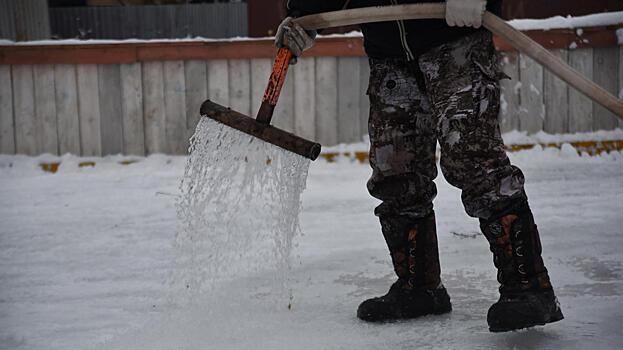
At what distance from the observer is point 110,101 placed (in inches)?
258

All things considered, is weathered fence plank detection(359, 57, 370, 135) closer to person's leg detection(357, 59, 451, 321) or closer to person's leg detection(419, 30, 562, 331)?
person's leg detection(357, 59, 451, 321)

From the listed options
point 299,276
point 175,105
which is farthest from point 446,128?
point 175,105

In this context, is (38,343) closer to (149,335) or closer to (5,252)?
(149,335)

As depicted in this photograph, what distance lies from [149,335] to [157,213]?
7.62 ft

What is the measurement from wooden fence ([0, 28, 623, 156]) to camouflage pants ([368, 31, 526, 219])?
149 inches

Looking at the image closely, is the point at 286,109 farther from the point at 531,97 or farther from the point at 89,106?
the point at 531,97

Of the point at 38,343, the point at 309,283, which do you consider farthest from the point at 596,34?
the point at 38,343

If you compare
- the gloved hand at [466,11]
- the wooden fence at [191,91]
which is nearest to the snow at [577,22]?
the wooden fence at [191,91]

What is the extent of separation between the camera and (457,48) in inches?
97.8

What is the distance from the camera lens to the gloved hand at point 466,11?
7.57 feet

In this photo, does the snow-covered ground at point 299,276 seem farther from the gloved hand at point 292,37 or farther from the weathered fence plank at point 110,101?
the gloved hand at point 292,37

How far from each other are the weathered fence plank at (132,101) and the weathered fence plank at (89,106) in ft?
0.75

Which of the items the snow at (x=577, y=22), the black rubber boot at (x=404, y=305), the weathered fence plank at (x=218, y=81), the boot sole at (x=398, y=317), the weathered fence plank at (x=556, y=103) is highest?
the snow at (x=577, y=22)

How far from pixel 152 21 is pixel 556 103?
469 centimetres
